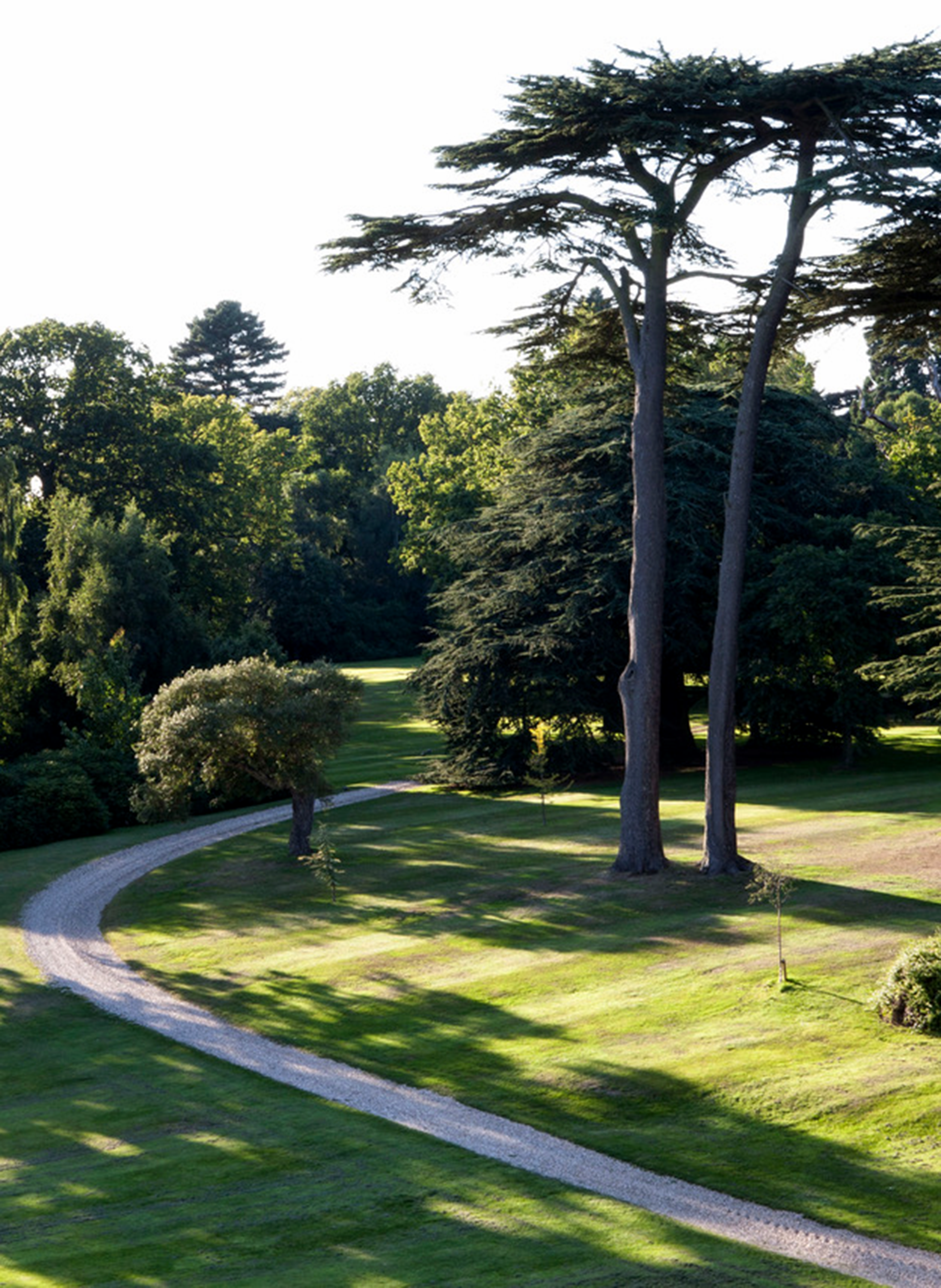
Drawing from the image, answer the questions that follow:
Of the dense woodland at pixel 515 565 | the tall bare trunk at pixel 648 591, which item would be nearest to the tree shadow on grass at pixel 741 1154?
the tall bare trunk at pixel 648 591

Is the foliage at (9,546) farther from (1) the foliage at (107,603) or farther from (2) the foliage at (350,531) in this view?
(2) the foliage at (350,531)

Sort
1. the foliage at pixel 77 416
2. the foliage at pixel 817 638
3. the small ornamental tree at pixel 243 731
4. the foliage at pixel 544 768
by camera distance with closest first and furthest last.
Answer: the small ornamental tree at pixel 243 731 < the foliage at pixel 817 638 < the foliage at pixel 544 768 < the foliage at pixel 77 416

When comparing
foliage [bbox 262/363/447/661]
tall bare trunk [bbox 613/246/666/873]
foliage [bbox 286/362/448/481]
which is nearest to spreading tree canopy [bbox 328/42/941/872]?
tall bare trunk [bbox 613/246/666/873]

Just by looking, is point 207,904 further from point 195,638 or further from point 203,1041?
point 195,638

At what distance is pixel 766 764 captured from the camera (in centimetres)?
4078

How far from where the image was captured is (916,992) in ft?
49.5

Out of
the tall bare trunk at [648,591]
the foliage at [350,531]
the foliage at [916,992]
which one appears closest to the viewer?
the foliage at [916,992]

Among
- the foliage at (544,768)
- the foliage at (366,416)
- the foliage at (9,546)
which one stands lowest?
the foliage at (544,768)

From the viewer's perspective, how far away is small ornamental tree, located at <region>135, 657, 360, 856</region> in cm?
2873

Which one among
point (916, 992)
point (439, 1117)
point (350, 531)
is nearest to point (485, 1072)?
point (439, 1117)

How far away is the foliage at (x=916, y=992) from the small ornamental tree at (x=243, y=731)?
16513mm

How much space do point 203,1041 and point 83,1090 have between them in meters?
2.18

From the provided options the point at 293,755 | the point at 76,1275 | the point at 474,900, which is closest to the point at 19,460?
the point at 293,755

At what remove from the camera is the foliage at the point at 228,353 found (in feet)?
421
